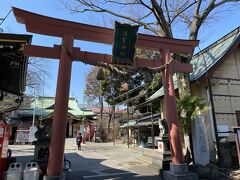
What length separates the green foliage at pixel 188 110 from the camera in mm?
10000

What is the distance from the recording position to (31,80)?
2098 cm

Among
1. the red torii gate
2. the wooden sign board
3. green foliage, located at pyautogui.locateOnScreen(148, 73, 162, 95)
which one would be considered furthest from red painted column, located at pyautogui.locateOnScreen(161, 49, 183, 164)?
green foliage, located at pyautogui.locateOnScreen(148, 73, 162, 95)

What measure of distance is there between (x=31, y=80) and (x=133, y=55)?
15.8m

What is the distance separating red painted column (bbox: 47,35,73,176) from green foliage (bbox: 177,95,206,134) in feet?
18.8

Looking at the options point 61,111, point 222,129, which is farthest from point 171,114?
point 222,129

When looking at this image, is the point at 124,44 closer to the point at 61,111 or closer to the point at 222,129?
the point at 61,111

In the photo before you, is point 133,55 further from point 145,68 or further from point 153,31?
point 153,31

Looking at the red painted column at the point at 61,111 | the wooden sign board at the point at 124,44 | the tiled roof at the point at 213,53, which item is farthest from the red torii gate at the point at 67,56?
the tiled roof at the point at 213,53

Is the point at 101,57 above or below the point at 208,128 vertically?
above

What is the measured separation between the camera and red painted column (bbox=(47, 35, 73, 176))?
21.4 ft

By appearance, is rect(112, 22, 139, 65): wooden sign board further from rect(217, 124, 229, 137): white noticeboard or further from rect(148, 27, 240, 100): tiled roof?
rect(217, 124, 229, 137): white noticeboard

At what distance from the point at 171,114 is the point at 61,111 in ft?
13.5

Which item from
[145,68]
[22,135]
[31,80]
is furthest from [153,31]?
[22,135]

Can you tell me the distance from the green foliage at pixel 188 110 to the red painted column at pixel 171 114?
2.01 meters
